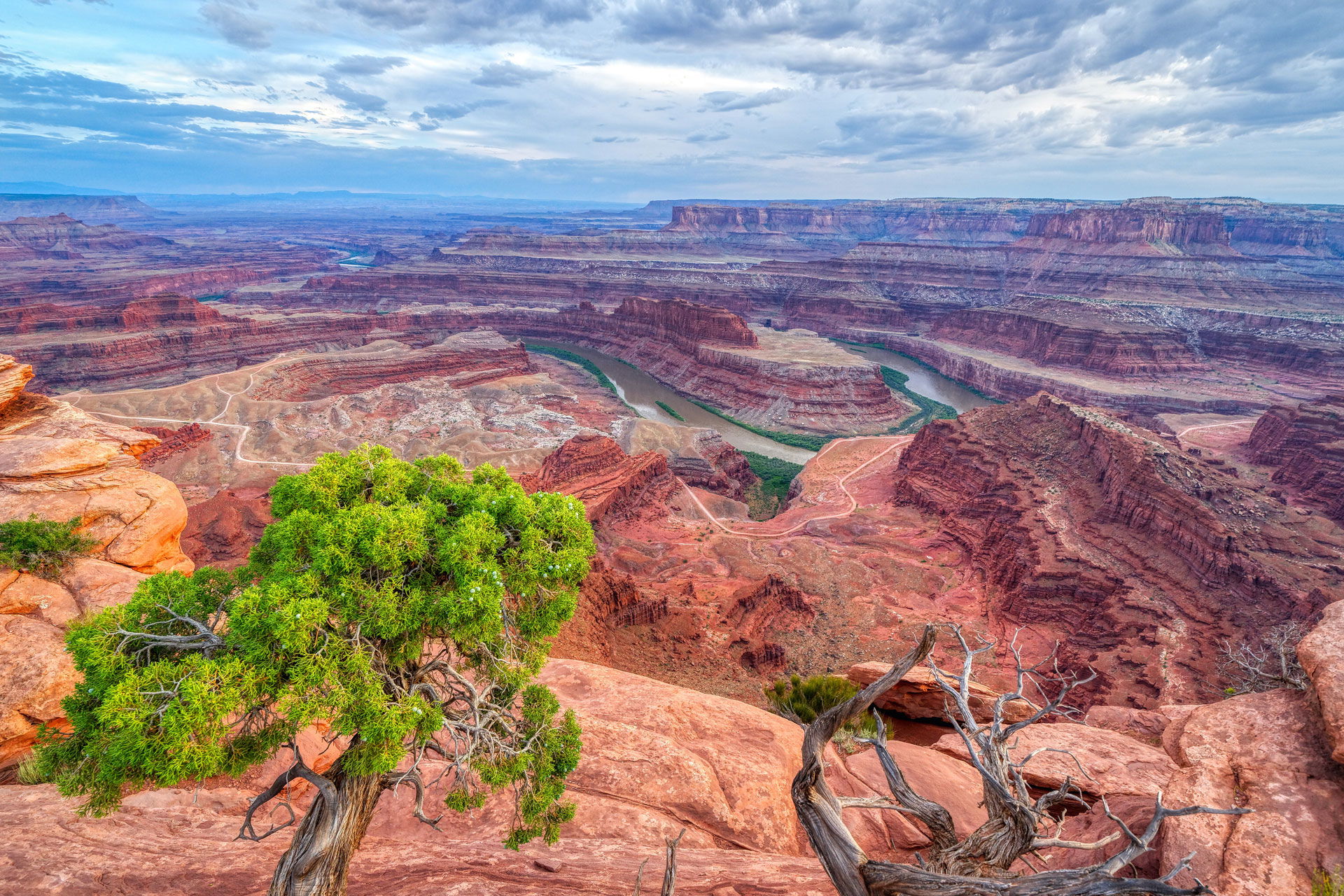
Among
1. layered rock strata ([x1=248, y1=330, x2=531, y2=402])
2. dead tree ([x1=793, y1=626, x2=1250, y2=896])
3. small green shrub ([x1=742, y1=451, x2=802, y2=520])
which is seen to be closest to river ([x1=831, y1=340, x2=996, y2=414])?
small green shrub ([x1=742, y1=451, x2=802, y2=520])

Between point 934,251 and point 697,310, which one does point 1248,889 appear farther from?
point 934,251

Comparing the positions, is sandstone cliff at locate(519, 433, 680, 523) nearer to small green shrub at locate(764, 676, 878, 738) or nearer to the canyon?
the canyon

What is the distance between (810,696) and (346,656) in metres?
16.3

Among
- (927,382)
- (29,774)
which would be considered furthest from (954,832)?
(927,382)

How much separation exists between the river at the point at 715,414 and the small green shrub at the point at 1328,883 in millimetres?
63045

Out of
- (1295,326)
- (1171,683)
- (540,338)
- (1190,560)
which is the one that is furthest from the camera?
(540,338)

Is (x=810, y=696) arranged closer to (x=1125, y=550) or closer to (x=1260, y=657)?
(x=1260, y=657)

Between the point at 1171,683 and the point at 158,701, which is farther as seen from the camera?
the point at 1171,683

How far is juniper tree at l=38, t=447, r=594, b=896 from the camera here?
635cm

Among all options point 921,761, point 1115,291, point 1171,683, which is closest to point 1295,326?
point 1115,291

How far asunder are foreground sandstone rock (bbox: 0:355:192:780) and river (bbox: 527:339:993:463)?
56127 mm

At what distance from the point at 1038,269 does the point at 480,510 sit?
588ft

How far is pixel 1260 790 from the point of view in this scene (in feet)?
28.9

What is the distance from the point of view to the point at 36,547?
14578 millimetres
